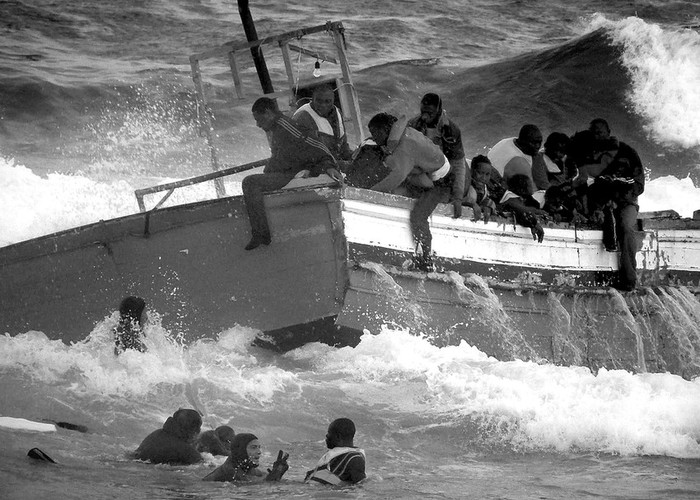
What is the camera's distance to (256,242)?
9438 millimetres

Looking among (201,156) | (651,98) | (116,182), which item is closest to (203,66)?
(201,156)

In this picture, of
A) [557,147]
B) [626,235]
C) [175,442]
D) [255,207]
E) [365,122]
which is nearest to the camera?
[175,442]

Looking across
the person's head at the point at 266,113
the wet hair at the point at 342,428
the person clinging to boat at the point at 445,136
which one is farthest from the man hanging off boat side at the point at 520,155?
the wet hair at the point at 342,428

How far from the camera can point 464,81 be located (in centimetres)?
2656

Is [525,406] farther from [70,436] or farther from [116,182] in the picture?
[116,182]

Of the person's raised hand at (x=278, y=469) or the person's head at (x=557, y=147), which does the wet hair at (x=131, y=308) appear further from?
the person's head at (x=557, y=147)

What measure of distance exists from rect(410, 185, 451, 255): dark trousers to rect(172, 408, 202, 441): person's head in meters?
2.89

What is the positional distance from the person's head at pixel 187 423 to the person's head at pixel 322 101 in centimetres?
382

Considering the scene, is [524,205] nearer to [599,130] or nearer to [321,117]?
[599,130]

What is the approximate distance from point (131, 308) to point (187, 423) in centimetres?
169

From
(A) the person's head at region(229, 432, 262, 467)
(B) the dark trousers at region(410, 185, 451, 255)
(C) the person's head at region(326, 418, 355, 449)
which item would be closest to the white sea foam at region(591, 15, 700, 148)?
(B) the dark trousers at region(410, 185, 451, 255)

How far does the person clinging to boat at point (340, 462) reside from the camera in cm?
752

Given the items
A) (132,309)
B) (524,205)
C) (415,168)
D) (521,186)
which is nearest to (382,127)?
(415,168)

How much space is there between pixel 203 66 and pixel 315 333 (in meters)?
18.1
